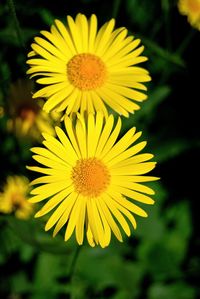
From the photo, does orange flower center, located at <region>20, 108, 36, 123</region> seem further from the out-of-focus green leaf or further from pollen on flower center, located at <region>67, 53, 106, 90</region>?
the out-of-focus green leaf

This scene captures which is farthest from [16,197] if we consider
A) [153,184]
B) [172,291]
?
[172,291]

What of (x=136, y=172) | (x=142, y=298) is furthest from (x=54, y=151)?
(x=142, y=298)

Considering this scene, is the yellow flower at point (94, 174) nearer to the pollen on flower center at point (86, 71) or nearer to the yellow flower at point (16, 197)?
the pollen on flower center at point (86, 71)

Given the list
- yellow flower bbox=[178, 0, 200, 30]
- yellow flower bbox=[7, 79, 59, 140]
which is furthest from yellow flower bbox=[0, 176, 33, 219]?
yellow flower bbox=[178, 0, 200, 30]

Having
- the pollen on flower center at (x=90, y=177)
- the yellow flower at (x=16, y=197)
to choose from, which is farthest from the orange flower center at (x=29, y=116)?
the pollen on flower center at (x=90, y=177)

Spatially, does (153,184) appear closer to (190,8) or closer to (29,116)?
(29,116)

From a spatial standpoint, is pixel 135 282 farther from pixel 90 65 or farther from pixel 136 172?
pixel 90 65
